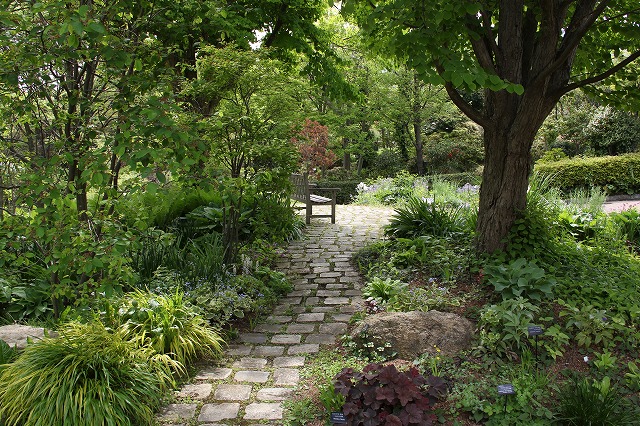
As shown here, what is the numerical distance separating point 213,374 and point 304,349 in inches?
30.7

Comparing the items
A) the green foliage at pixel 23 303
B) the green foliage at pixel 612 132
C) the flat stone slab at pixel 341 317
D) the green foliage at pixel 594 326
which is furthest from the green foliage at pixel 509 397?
the green foliage at pixel 612 132

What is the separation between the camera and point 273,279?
18.5 ft

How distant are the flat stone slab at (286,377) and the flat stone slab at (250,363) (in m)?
0.19

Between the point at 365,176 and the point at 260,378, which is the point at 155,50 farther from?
the point at 365,176

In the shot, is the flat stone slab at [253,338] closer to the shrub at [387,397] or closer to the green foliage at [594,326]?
the shrub at [387,397]

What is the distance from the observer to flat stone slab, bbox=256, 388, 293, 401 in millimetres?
3389

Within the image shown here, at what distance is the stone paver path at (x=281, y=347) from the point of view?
3.24 m

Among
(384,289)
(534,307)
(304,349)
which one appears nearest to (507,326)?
(534,307)

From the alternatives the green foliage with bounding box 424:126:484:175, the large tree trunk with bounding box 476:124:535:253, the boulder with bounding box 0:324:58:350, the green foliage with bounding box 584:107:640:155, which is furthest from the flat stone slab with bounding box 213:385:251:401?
the green foliage with bounding box 424:126:484:175

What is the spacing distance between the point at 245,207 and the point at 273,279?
4.62ft

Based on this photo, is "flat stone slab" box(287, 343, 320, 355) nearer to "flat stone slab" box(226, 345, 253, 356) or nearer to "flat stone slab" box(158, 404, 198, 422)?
"flat stone slab" box(226, 345, 253, 356)

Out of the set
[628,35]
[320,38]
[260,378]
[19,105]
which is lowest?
[260,378]

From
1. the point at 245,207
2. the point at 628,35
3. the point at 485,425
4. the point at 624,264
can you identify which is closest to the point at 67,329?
the point at 485,425

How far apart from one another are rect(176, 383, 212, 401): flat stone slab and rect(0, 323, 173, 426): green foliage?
0.47 ft
